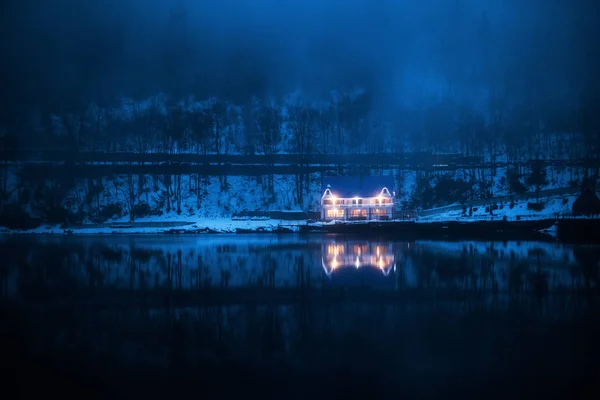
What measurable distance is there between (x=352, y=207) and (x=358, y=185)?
3.84 m

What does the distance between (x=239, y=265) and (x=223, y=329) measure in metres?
12.5

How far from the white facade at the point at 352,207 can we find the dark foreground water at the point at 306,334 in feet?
161

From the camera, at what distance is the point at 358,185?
70.4m

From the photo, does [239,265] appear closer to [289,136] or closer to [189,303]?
[189,303]

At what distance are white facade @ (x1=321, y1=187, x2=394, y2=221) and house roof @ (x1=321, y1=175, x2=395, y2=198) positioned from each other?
662 mm

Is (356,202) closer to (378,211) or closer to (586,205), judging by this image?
(378,211)

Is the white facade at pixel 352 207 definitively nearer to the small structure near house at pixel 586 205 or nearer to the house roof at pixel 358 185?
the house roof at pixel 358 185

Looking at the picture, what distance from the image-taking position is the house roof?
2744 inches

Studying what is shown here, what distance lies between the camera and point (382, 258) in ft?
83.7

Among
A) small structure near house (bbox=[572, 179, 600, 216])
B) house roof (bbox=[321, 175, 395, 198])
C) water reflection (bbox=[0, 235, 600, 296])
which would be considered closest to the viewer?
water reflection (bbox=[0, 235, 600, 296])

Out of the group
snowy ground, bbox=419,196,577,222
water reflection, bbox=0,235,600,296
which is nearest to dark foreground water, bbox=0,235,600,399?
water reflection, bbox=0,235,600,296

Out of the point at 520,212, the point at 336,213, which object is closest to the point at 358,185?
the point at 336,213

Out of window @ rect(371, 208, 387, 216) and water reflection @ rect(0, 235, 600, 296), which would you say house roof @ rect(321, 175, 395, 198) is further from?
water reflection @ rect(0, 235, 600, 296)

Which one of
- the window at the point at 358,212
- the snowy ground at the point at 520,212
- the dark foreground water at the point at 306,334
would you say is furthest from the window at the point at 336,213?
the dark foreground water at the point at 306,334
